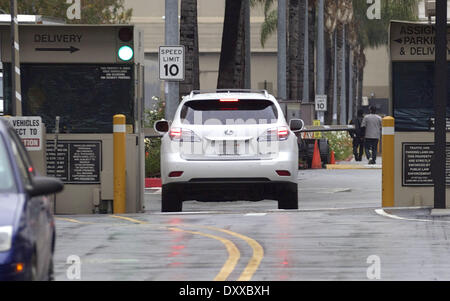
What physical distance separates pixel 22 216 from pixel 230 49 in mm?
26198

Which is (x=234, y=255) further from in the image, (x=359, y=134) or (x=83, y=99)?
(x=359, y=134)

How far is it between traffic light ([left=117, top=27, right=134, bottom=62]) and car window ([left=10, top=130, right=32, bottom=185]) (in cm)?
960

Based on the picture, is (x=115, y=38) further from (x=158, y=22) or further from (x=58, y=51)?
(x=158, y=22)

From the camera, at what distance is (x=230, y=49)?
3369 centimetres

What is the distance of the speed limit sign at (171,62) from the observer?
80.9 ft

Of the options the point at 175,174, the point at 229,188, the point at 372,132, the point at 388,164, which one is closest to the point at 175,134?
the point at 175,174

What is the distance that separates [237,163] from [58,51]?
13.0 ft

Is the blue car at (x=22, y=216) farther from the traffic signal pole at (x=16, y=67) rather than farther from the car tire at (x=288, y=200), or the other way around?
the traffic signal pole at (x=16, y=67)

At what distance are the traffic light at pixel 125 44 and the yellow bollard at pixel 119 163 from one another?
1.16m

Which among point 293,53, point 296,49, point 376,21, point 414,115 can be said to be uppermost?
point 376,21

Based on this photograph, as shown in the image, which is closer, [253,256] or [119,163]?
[253,256]

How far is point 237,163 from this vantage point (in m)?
16.8

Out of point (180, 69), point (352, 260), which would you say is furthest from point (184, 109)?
point (180, 69)
